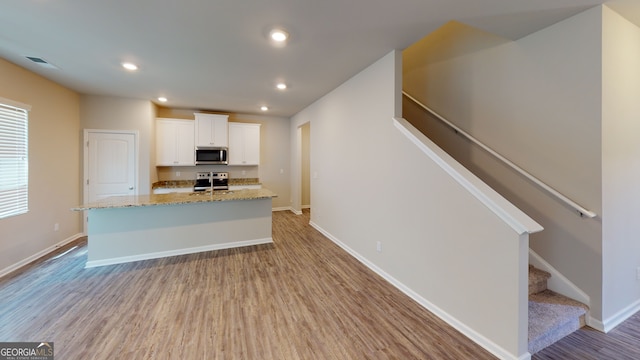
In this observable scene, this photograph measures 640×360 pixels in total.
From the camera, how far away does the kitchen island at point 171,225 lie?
3.29 meters

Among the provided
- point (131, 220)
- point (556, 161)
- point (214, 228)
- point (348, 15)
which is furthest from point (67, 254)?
point (556, 161)

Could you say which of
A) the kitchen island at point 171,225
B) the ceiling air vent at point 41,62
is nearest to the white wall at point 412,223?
the kitchen island at point 171,225

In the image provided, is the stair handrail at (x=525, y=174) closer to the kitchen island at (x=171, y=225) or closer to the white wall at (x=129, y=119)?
the kitchen island at (x=171, y=225)

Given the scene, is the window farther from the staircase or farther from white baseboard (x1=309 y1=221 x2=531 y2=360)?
the staircase

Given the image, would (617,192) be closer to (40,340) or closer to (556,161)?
(556,161)

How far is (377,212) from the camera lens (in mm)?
3076

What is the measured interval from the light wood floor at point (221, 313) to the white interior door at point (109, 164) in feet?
5.06

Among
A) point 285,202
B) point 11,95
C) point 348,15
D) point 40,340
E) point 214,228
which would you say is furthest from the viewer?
point 285,202

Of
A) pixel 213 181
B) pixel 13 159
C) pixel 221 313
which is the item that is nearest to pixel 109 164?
pixel 13 159

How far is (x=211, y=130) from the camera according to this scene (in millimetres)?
5598

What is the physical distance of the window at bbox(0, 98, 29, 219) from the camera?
296 centimetres

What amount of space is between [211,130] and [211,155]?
0.58 meters

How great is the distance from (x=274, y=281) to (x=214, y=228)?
1.61 meters

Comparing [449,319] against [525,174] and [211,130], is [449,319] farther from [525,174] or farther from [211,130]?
[211,130]
